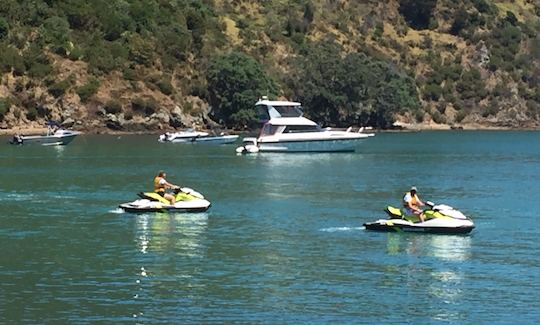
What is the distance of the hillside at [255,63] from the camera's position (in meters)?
142

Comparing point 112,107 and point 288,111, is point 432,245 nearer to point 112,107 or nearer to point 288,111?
point 288,111

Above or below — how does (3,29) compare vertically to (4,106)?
above

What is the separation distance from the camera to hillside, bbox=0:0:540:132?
142 meters

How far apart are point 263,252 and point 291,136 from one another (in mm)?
62567

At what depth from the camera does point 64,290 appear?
121ft

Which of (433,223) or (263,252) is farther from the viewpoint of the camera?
(433,223)

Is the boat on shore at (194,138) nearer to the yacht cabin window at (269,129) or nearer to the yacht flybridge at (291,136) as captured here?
the yacht flybridge at (291,136)

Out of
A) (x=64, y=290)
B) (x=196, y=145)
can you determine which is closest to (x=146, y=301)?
(x=64, y=290)

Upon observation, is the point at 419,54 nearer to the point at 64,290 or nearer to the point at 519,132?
the point at 519,132

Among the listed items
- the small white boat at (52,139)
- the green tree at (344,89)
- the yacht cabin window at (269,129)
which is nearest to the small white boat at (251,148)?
the yacht cabin window at (269,129)

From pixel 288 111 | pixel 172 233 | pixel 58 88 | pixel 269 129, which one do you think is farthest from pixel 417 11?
pixel 172 233

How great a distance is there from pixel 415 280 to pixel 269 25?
446ft

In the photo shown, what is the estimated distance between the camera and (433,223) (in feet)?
159

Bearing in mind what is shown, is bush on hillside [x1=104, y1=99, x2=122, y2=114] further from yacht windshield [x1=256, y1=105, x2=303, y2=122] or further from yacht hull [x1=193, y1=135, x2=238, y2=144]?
yacht windshield [x1=256, y1=105, x2=303, y2=122]
